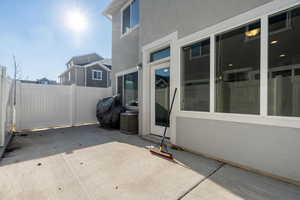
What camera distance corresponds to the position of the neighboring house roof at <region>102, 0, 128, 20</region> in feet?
20.4

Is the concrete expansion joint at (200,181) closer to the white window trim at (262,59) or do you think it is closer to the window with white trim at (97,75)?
the white window trim at (262,59)

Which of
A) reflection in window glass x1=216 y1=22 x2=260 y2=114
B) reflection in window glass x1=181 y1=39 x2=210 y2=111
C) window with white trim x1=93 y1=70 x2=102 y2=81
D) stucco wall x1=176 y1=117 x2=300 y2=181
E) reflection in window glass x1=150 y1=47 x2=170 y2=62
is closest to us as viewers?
stucco wall x1=176 y1=117 x2=300 y2=181

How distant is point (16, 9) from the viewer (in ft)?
16.9

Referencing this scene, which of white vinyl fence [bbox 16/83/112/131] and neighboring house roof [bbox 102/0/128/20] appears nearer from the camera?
white vinyl fence [bbox 16/83/112/131]

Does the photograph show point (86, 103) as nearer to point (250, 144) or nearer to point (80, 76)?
point (250, 144)

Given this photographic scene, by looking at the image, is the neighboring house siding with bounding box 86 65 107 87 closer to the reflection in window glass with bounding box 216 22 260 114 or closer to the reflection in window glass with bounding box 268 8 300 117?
the reflection in window glass with bounding box 216 22 260 114

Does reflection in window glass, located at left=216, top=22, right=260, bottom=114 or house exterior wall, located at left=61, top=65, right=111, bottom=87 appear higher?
house exterior wall, located at left=61, top=65, right=111, bottom=87

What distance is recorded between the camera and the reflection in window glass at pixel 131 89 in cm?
565

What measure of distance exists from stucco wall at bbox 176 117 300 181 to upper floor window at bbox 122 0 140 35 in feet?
16.5

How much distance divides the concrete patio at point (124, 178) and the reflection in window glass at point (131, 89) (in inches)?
117

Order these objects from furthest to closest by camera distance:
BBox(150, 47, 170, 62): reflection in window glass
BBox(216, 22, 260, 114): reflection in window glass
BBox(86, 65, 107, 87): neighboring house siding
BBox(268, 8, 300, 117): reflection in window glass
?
BBox(86, 65, 107, 87): neighboring house siding, BBox(150, 47, 170, 62): reflection in window glass, BBox(216, 22, 260, 114): reflection in window glass, BBox(268, 8, 300, 117): reflection in window glass

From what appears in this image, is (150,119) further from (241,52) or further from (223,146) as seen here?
(241,52)

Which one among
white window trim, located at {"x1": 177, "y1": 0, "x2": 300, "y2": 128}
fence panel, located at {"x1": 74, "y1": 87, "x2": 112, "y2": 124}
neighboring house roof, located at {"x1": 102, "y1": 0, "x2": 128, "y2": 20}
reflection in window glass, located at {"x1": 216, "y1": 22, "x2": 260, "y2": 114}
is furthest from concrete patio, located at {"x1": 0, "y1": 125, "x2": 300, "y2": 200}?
neighboring house roof, located at {"x1": 102, "y1": 0, "x2": 128, "y2": 20}

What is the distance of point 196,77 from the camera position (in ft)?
10.3
